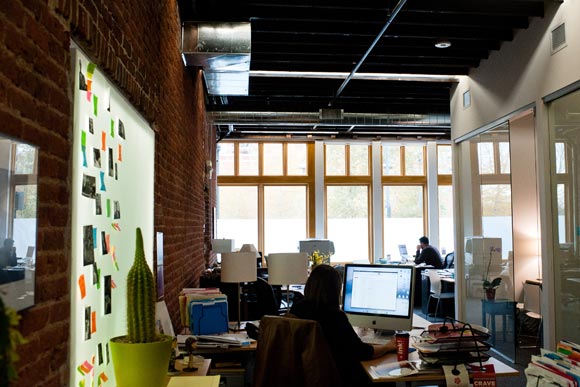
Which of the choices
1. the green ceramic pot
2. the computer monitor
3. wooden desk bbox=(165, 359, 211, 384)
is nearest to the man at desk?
the computer monitor

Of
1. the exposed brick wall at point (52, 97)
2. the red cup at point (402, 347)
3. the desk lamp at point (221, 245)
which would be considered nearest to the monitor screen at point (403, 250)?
the desk lamp at point (221, 245)

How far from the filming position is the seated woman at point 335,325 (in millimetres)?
2986

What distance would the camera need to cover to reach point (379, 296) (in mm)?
3686

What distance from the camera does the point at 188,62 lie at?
540cm

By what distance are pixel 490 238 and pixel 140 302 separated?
5555 millimetres

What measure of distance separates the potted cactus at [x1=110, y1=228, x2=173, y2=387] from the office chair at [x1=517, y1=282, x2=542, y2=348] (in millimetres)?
5680

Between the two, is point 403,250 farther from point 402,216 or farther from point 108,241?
point 108,241

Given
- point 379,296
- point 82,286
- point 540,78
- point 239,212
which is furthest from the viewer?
point 239,212

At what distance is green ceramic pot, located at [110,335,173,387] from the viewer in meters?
1.86

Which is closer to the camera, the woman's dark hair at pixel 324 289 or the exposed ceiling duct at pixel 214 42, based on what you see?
the woman's dark hair at pixel 324 289

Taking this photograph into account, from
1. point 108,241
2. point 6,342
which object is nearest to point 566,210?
point 108,241

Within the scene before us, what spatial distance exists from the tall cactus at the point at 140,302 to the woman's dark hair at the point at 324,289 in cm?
140

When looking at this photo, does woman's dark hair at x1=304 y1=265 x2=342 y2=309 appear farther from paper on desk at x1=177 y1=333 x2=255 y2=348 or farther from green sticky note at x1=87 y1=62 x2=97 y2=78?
green sticky note at x1=87 y1=62 x2=97 y2=78

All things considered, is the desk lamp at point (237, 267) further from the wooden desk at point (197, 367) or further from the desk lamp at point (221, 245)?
the desk lamp at point (221, 245)
